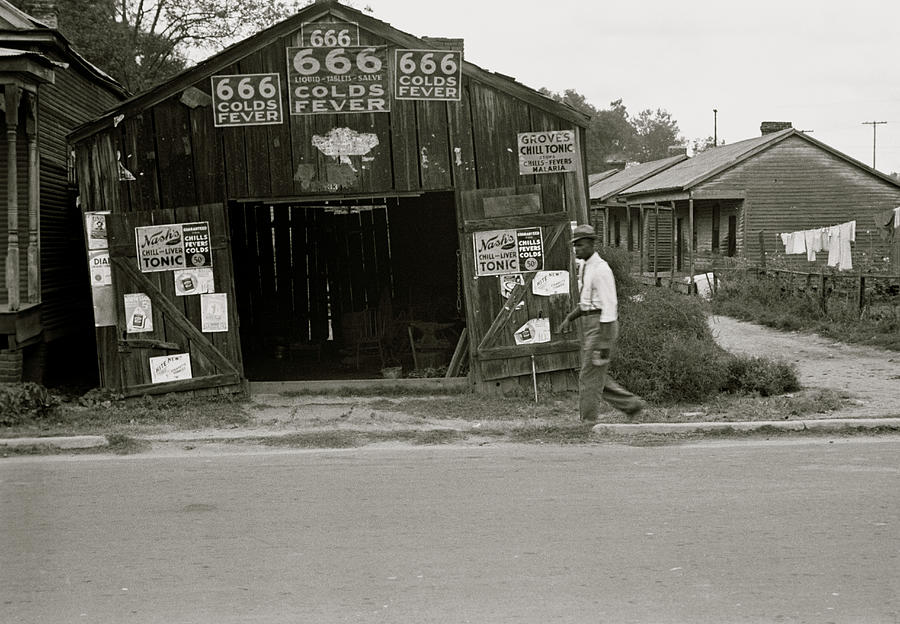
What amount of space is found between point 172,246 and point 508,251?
3911mm

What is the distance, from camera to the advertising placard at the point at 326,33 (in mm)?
11383

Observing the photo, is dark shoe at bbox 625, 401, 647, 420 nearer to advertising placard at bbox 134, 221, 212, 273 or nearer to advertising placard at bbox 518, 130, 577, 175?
advertising placard at bbox 518, 130, 577, 175

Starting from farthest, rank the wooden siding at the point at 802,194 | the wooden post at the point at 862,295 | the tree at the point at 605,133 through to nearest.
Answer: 1. the tree at the point at 605,133
2. the wooden siding at the point at 802,194
3. the wooden post at the point at 862,295

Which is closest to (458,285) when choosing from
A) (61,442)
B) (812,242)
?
(61,442)

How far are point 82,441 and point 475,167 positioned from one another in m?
5.33

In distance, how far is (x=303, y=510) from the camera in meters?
6.68

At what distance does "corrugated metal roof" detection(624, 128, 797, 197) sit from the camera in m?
30.5

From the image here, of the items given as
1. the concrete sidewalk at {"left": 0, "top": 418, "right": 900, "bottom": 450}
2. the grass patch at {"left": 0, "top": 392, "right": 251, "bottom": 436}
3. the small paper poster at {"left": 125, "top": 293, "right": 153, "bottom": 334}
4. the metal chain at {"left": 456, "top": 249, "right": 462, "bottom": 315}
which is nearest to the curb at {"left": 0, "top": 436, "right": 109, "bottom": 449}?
the concrete sidewalk at {"left": 0, "top": 418, "right": 900, "bottom": 450}

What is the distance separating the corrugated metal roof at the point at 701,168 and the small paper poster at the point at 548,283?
1939 cm

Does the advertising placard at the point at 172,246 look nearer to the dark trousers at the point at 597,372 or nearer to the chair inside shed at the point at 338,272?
the dark trousers at the point at 597,372

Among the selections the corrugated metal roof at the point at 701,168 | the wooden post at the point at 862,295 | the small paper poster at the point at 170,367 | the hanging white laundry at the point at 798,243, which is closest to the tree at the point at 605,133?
the corrugated metal roof at the point at 701,168

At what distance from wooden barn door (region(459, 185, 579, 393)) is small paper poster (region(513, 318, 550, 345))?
0.16ft

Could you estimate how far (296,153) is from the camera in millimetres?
11484

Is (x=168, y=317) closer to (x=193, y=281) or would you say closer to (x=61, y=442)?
(x=193, y=281)
